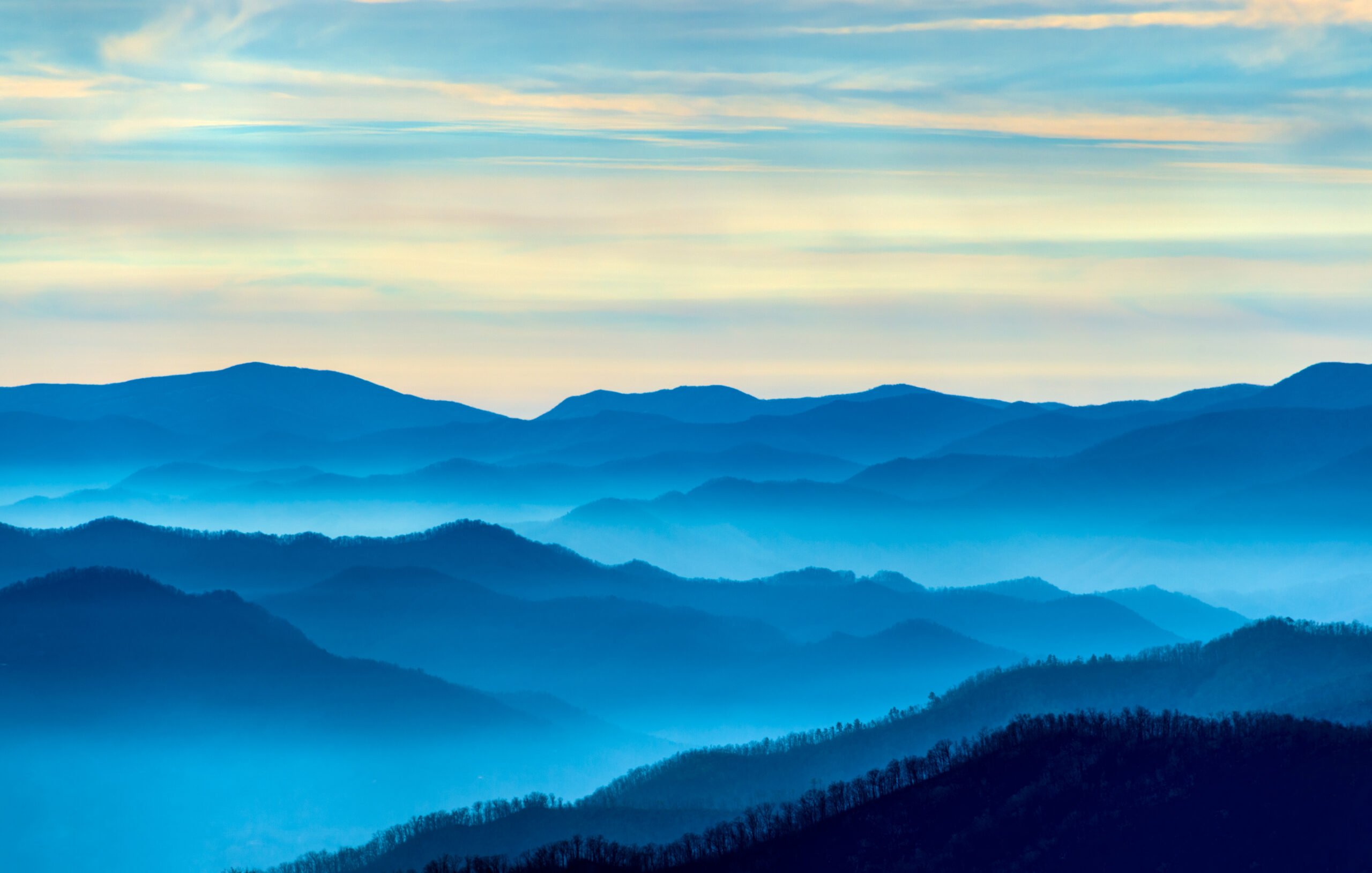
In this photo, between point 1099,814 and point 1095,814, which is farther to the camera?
point 1095,814

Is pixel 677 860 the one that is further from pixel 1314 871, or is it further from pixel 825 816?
pixel 1314 871

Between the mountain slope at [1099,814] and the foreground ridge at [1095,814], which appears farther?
the foreground ridge at [1095,814]

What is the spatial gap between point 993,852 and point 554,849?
53.2 m

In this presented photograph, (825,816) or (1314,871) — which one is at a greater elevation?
(825,816)

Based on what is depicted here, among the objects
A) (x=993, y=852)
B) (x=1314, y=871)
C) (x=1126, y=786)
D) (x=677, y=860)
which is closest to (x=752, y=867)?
(x=677, y=860)

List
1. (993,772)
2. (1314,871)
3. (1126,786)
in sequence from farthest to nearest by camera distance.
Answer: (993,772) < (1126,786) < (1314,871)

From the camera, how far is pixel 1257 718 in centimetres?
18088

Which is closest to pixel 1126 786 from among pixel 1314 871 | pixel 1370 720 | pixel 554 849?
pixel 1314 871

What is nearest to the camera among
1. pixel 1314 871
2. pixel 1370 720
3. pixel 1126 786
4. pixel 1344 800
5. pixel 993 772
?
pixel 1314 871

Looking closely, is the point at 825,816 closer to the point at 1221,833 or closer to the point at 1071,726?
the point at 1071,726

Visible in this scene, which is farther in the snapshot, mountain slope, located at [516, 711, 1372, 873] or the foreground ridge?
the foreground ridge

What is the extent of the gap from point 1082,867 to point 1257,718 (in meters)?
42.2

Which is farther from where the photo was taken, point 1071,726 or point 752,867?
point 1071,726

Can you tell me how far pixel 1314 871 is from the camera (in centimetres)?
13938
